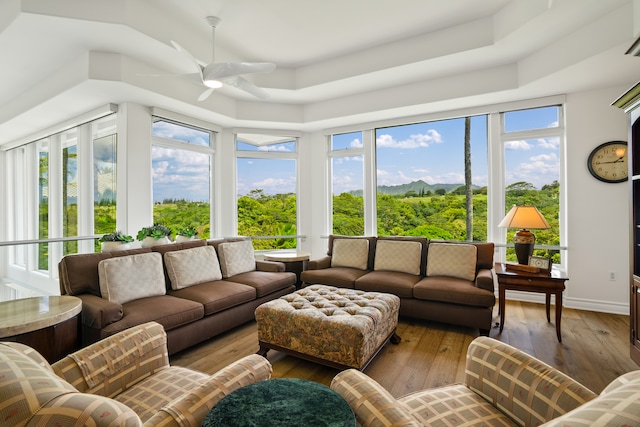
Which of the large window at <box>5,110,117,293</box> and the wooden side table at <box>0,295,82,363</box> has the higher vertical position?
the large window at <box>5,110,117,293</box>

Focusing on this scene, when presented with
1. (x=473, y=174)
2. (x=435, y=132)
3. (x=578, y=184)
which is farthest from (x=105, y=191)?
(x=578, y=184)

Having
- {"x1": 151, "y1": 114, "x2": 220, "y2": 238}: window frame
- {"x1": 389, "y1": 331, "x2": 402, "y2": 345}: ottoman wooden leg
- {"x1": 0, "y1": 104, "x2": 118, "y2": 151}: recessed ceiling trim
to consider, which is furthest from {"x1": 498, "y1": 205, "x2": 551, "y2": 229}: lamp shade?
{"x1": 0, "y1": 104, "x2": 118, "y2": 151}: recessed ceiling trim

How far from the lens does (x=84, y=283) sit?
2.67m

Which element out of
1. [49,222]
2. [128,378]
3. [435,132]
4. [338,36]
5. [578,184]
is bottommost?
[128,378]

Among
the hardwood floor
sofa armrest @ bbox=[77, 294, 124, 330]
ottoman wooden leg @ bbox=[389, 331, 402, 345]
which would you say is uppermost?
sofa armrest @ bbox=[77, 294, 124, 330]

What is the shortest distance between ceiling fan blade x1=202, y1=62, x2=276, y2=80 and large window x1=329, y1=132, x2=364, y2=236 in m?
2.98

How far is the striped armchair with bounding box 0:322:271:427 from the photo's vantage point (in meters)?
0.69

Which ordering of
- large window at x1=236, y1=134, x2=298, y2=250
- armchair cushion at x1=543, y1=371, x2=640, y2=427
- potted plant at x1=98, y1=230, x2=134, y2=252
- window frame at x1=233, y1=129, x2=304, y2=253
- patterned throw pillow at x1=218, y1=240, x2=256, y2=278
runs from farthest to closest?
1. large window at x1=236, y1=134, x2=298, y2=250
2. window frame at x1=233, y1=129, x2=304, y2=253
3. patterned throw pillow at x1=218, y1=240, x2=256, y2=278
4. potted plant at x1=98, y1=230, x2=134, y2=252
5. armchair cushion at x1=543, y1=371, x2=640, y2=427

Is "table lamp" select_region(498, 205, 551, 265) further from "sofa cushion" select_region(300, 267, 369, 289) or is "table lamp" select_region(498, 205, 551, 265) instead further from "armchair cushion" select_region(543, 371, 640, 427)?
"armchair cushion" select_region(543, 371, 640, 427)

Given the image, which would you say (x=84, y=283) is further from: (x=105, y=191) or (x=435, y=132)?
(x=435, y=132)

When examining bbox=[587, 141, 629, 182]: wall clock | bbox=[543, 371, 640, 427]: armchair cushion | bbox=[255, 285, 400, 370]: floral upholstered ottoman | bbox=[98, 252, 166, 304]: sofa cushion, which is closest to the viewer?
bbox=[543, 371, 640, 427]: armchair cushion

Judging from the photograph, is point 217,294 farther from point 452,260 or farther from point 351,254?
point 452,260

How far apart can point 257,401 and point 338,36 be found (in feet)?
12.5

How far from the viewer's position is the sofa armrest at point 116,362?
4.49 ft
